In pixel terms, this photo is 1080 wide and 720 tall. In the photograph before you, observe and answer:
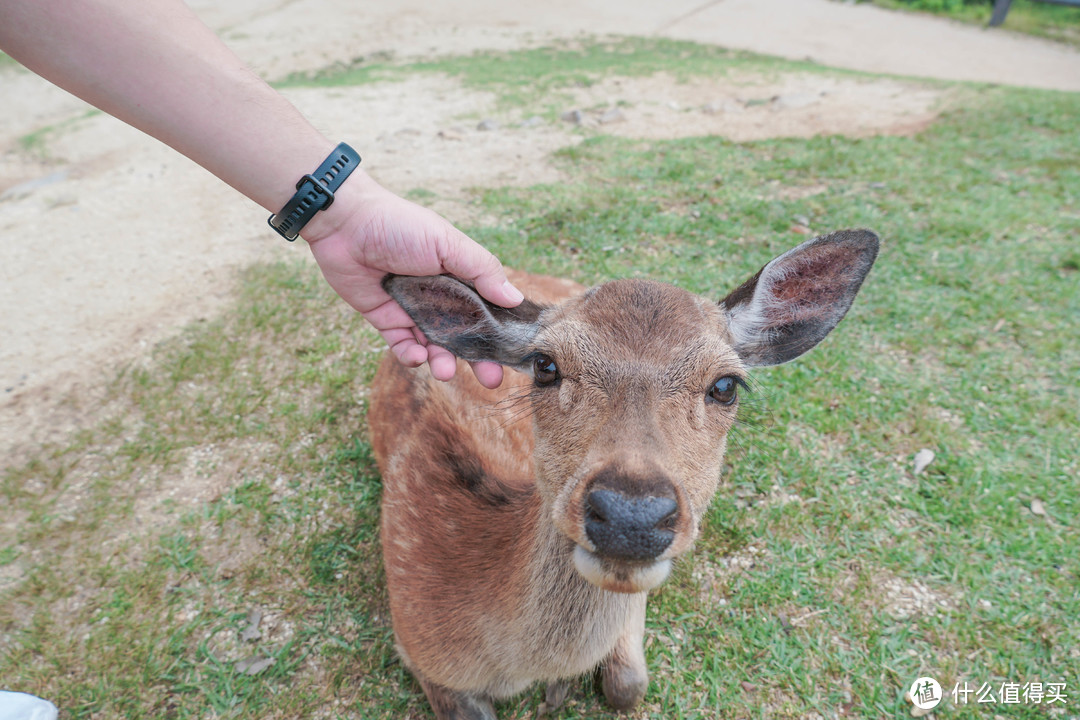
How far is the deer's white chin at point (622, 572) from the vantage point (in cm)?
167

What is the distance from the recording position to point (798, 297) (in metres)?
2.35

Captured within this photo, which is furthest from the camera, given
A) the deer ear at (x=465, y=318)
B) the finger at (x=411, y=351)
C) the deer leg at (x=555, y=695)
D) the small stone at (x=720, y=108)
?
the small stone at (x=720, y=108)

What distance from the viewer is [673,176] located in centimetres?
674

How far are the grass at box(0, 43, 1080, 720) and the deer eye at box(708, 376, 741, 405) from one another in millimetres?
1200

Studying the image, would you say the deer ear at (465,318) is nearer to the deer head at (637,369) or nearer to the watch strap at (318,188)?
the deer head at (637,369)

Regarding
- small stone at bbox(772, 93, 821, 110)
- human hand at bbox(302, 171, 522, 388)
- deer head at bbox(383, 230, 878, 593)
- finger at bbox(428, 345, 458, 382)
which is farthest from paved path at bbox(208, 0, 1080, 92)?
deer head at bbox(383, 230, 878, 593)

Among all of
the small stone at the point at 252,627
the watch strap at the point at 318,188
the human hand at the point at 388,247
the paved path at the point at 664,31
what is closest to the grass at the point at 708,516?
the small stone at the point at 252,627

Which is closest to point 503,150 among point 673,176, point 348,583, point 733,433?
point 673,176

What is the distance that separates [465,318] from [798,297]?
4.22ft

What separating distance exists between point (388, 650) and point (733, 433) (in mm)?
2266

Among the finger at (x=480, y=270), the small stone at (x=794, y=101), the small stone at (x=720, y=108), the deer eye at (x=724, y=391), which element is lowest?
the small stone at (x=720, y=108)

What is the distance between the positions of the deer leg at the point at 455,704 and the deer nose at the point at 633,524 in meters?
1.34

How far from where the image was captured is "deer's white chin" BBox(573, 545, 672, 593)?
1.67m

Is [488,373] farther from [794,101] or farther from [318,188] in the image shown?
[794,101]
